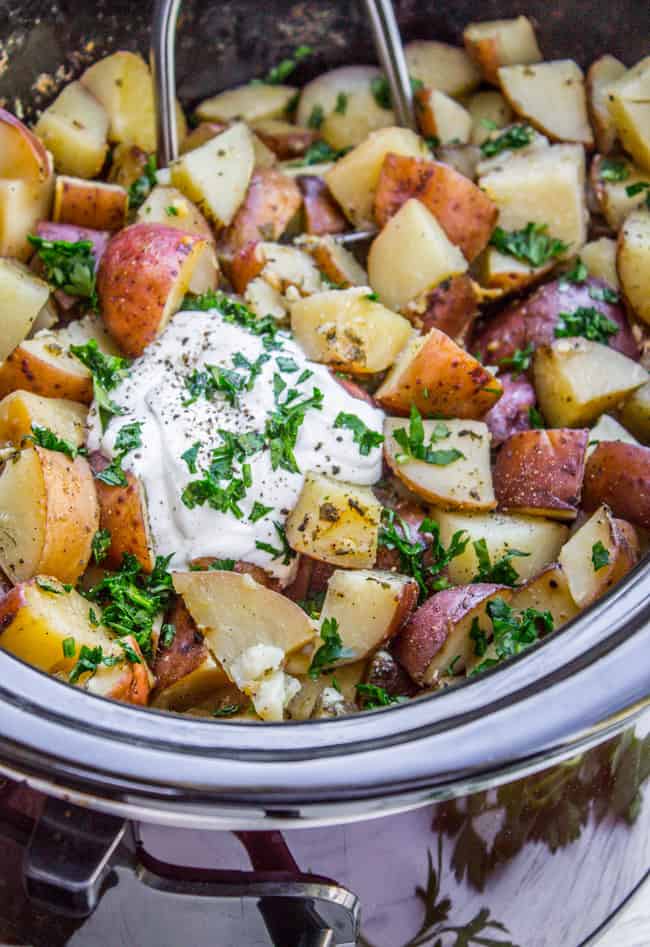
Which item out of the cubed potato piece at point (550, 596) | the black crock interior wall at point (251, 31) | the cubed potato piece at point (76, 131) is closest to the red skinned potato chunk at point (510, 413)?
the cubed potato piece at point (550, 596)

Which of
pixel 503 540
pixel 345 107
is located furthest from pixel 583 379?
pixel 345 107

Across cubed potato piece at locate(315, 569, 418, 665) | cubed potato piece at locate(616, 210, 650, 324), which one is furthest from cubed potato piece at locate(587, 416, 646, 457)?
cubed potato piece at locate(315, 569, 418, 665)

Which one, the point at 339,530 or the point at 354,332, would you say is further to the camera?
the point at 354,332

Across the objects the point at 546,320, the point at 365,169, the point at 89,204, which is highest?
the point at 89,204

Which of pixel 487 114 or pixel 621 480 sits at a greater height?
pixel 487 114

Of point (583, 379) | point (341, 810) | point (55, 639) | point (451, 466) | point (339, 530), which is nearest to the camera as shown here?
point (341, 810)

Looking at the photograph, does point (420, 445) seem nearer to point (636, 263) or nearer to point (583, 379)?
point (583, 379)

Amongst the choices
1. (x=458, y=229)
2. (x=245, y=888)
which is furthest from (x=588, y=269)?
(x=245, y=888)

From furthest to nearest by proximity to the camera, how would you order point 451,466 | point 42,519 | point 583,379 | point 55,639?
1. point 583,379
2. point 451,466
3. point 42,519
4. point 55,639
